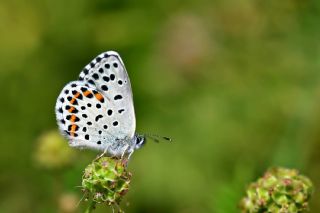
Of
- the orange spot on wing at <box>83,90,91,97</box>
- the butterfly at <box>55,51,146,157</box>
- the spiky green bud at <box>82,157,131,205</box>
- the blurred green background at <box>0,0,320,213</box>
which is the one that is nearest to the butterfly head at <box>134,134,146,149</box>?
the butterfly at <box>55,51,146,157</box>

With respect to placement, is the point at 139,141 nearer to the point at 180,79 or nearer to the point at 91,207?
the point at 91,207

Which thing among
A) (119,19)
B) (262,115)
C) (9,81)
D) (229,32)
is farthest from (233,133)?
(9,81)

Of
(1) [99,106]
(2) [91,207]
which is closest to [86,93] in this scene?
(1) [99,106]

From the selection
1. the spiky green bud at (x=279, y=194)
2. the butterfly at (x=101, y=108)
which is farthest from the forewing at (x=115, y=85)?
the spiky green bud at (x=279, y=194)

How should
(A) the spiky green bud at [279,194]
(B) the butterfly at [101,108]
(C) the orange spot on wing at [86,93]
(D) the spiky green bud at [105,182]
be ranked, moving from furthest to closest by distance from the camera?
(C) the orange spot on wing at [86,93], (B) the butterfly at [101,108], (A) the spiky green bud at [279,194], (D) the spiky green bud at [105,182]

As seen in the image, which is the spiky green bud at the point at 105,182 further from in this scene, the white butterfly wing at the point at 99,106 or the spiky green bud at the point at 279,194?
the spiky green bud at the point at 279,194

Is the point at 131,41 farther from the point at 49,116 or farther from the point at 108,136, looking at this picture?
the point at 108,136

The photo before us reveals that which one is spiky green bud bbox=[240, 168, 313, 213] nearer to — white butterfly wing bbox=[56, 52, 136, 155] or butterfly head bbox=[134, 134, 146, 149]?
butterfly head bbox=[134, 134, 146, 149]
